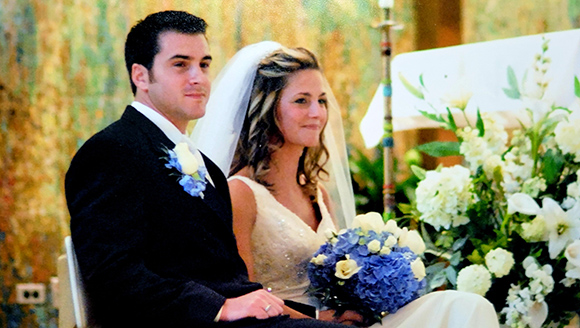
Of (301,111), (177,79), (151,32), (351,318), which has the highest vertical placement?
(151,32)

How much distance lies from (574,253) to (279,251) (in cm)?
103

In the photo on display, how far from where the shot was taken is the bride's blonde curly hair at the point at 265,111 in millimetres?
2709

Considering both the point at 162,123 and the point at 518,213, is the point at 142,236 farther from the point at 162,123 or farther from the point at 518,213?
the point at 518,213

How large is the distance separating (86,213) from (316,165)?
1.23 m

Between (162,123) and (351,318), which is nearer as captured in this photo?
(162,123)

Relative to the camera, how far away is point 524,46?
3.69m

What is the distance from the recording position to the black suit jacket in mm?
1823

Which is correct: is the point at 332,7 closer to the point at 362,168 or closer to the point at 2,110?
the point at 362,168

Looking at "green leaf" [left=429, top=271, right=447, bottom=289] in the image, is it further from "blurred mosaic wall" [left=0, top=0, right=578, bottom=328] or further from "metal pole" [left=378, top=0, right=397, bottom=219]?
"blurred mosaic wall" [left=0, top=0, right=578, bottom=328]

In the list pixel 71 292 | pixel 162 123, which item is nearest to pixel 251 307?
pixel 71 292

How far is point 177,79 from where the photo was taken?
83.7 inches

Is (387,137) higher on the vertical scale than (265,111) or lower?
lower

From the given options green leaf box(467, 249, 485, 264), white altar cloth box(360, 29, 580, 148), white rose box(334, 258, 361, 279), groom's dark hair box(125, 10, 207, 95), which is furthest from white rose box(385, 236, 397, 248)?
white altar cloth box(360, 29, 580, 148)

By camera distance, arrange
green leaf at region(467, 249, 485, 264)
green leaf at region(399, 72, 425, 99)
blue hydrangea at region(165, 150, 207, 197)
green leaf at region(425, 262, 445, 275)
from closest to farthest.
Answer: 1. blue hydrangea at region(165, 150, 207, 197)
2. green leaf at region(467, 249, 485, 264)
3. green leaf at region(425, 262, 445, 275)
4. green leaf at region(399, 72, 425, 99)
